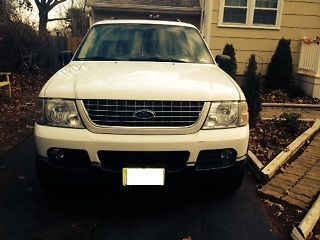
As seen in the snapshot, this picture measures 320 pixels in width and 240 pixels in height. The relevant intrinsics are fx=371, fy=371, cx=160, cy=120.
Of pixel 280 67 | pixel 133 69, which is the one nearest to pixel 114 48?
pixel 133 69

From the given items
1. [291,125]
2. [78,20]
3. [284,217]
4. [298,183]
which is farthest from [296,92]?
[78,20]

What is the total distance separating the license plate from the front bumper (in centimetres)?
19

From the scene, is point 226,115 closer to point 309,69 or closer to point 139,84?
point 139,84

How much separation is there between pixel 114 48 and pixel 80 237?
98.7 inches

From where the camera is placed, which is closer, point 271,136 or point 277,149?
point 277,149

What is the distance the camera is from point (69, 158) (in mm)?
3369

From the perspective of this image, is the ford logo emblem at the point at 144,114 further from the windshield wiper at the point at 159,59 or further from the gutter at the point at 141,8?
the gutter at the point at 141,8

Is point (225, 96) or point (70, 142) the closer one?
point (70, 142)

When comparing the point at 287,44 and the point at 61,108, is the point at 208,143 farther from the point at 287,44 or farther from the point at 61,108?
the point at 287,44

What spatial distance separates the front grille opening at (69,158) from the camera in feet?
10.9

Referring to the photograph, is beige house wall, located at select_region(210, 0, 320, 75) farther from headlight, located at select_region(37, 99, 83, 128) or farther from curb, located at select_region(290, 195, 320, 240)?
headlight, located at select_region(37, 99, 83, 128)

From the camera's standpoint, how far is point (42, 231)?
340 centimetres

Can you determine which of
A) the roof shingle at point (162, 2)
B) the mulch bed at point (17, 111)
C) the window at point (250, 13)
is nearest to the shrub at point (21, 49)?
the mulch bed at point (17, 111)

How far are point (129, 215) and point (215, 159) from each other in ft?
3.42
